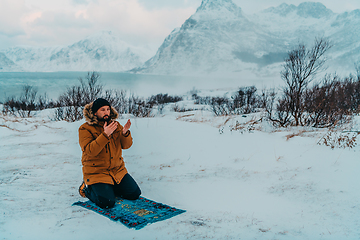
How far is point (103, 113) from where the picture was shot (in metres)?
2.88

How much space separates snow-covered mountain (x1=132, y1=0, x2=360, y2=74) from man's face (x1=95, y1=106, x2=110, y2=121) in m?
120

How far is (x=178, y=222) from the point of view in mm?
2584

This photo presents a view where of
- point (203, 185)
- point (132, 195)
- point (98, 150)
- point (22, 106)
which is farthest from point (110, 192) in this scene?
point (22, 106)

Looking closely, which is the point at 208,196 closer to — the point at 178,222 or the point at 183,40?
the point at 178,222

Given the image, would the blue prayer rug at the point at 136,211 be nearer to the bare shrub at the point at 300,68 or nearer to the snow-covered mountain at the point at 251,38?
the bare shrub at the point at 300,68

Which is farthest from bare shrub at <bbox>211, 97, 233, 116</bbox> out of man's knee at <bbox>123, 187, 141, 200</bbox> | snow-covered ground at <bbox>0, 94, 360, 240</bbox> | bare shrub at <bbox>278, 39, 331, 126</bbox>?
man's knee at <bbox>123, 187, 141, 200</bbox>

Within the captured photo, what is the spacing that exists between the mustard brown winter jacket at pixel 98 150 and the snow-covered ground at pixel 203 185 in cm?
46

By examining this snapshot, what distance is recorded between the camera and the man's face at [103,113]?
9.40 feet

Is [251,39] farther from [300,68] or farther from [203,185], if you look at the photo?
[203,185]

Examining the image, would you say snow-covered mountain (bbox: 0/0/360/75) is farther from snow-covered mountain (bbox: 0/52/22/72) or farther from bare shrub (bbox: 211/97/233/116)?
bare shrub (bbox: 211/97/233/116)

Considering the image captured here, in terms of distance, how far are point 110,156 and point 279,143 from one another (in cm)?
363

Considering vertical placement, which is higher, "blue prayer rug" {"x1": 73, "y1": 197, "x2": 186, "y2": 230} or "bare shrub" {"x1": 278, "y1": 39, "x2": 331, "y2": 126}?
"bare shrub" {"x1": 278, "y1": 39, "x2": 331, "y2": 126}

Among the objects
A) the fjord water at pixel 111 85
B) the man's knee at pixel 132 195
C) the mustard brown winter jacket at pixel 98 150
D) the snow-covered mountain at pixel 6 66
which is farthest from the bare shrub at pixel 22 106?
the snow-covered mountain at pixel 6 66

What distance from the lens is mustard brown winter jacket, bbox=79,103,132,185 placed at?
2677 mm
